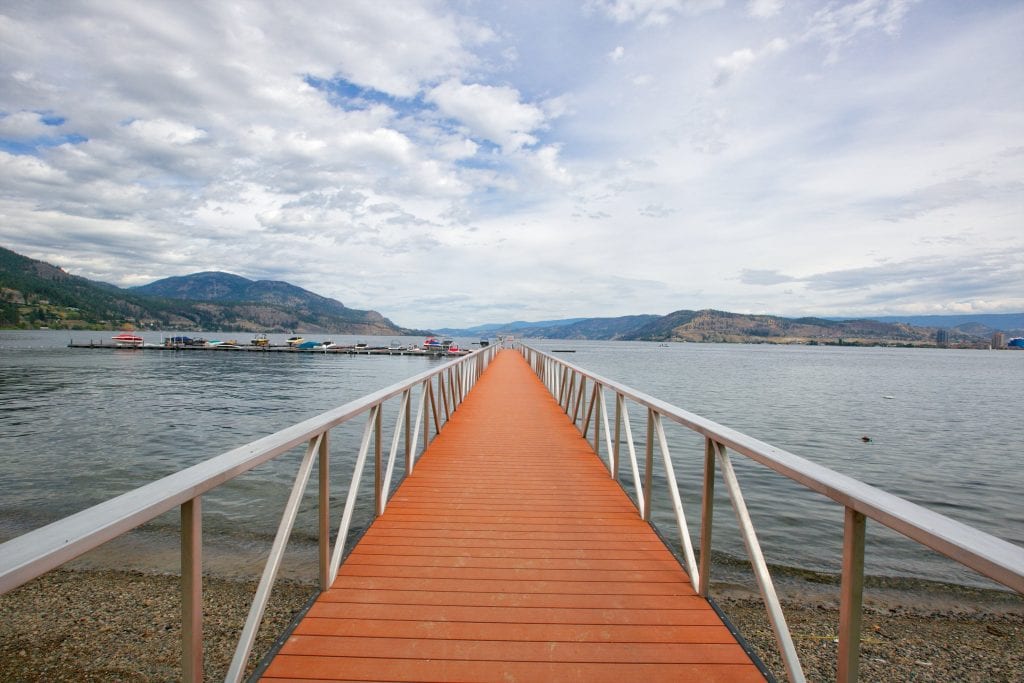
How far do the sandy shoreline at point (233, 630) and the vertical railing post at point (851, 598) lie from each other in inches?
112

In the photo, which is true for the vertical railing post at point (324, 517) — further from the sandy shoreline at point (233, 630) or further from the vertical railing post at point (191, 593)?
the sandy shoreline at point (233, 630)

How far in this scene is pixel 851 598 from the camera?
1.73m

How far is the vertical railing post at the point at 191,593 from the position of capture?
5.42ft

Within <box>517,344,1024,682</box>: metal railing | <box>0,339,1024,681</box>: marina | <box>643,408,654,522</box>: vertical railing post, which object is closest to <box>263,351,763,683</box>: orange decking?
<box>0,339,1024,681</box>: marina

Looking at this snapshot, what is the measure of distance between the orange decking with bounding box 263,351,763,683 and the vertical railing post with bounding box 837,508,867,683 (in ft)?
2.38

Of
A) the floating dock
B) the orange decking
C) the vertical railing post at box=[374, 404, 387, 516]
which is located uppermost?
the vertical railing post at box=[374, 404, 387, 516]

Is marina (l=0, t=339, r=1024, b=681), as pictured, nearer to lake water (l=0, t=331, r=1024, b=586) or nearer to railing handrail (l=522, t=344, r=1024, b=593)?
railing handrail (l=522, t=344, r=1024, b=593)

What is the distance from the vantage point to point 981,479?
1114 centimetres

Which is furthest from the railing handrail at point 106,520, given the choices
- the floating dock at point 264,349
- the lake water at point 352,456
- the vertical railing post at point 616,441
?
the floating dock at point 264,349

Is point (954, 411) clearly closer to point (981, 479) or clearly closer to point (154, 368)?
point (981, 479)

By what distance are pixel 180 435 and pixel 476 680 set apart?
15.0 metres

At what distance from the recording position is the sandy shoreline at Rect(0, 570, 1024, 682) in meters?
4.02

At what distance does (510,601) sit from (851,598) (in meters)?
1.72

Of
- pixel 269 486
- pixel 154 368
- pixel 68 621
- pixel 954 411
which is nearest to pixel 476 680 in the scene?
pixel 68 621
